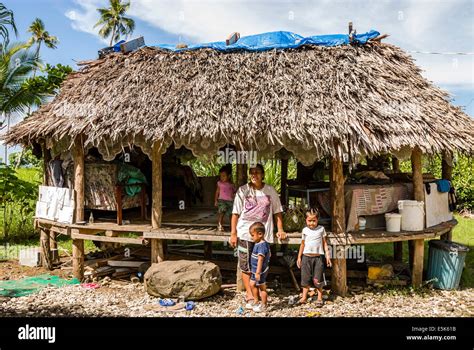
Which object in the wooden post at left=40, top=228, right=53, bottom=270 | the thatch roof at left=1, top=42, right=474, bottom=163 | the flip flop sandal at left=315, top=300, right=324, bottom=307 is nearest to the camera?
the flip flop sandal at left=315, top=300, right=324, bottom=307

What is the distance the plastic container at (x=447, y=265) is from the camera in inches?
299

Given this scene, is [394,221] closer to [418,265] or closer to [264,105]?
[418,265]

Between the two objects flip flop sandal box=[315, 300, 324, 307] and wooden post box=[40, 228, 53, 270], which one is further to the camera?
wooden post box=[40, 228, 53, 270]

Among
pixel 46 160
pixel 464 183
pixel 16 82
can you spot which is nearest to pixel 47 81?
pixel 16 82

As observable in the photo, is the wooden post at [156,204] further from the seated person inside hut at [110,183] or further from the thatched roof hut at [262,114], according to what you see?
the seated person inside hut at [110,183]

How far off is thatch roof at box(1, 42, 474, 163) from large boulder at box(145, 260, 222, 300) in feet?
6.62

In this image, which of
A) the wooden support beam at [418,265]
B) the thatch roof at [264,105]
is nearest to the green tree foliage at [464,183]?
the thatch roof at [264,105]

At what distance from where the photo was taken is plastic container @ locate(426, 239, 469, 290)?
7586 millimetres

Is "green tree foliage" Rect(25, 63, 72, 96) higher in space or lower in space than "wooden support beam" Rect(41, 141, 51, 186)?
higher

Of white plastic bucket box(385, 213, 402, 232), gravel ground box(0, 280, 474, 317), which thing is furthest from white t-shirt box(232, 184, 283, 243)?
white plastic bucket box(385, 213, 402, 232)

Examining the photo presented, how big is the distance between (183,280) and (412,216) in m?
4.10

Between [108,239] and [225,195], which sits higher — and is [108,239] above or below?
below

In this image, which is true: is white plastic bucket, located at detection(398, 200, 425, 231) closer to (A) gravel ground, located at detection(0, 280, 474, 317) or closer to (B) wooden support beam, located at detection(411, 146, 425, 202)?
(B) wooden support beam, located at detection(411, 146, 425, 202)

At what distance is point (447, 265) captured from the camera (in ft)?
25.1
